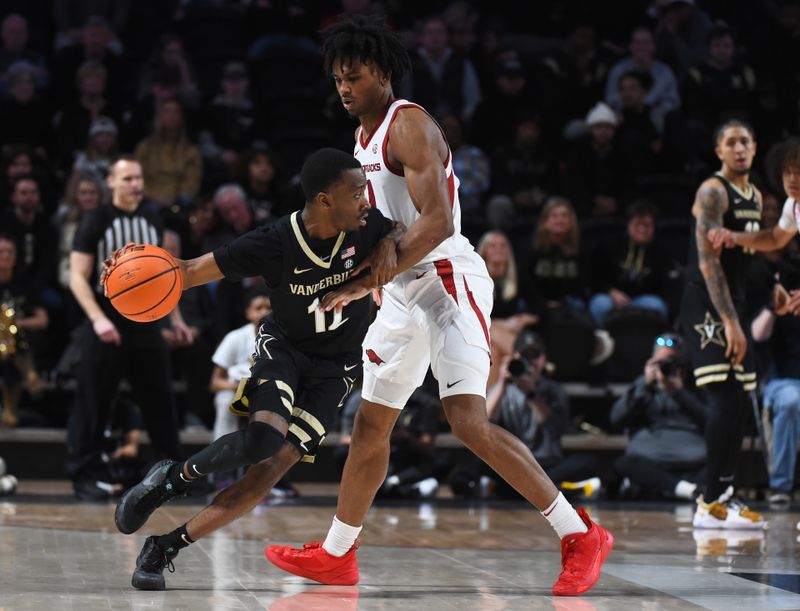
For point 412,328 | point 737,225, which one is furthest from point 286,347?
point 737,225

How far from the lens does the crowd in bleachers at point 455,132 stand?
9828 millimetres

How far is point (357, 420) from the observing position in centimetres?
504

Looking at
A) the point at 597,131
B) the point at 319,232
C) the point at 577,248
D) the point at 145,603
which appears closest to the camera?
the point at 145,603

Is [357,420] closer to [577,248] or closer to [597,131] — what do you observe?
[577,248]

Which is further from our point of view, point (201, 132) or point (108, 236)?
point (201, 132)

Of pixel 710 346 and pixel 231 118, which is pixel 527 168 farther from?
pixel 710 346

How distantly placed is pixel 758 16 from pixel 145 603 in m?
11.0

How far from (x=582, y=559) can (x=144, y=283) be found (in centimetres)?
187

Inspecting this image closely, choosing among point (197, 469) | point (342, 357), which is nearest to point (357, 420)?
point (342, 357)

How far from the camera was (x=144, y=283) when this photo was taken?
448cm

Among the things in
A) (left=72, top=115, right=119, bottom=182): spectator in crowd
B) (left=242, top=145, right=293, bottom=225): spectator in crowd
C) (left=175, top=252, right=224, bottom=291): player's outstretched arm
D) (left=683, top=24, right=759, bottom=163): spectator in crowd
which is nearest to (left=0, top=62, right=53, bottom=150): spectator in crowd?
(left=72, top=115, right=119, bottom=182): spectator in crowd

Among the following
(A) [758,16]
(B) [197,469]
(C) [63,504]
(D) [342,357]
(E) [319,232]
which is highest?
(A) [758,16]

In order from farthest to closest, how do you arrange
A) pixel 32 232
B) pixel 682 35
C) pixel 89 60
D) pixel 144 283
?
pixel 682 35 → pixel 89 60 → pixel 32 232 → pixel 144 283

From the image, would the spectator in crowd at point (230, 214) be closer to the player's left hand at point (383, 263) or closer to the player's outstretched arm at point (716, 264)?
the player's outstretched arm at point (716, 264)
